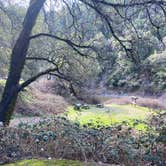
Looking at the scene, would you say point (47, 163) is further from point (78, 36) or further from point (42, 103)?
point (42, 103)

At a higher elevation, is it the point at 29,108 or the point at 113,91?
the point at 113,91

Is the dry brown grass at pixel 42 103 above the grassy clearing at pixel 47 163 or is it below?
above

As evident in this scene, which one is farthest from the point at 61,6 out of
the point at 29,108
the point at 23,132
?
the point at 29,108

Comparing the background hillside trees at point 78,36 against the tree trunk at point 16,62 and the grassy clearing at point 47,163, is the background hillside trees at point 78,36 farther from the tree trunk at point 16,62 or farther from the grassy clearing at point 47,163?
the grassy clearing at point 47,163

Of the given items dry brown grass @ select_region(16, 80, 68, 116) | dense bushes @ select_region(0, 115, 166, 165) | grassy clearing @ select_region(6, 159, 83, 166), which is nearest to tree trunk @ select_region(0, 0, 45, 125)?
dense bushes @ select_region(0, 115, 166, 165)

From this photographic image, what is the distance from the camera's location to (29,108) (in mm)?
22719

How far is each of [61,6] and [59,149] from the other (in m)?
5.76

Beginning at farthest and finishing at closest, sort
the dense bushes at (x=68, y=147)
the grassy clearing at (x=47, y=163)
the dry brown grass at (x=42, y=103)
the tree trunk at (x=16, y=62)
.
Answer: the dry brown grass at (x=42, y=103) → the tree trunk at (x=16, y=62) → the dense bushes at (x=68, y=147) → the grassy clearing at (x=47, y=163)

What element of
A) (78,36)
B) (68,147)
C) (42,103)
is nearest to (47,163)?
(68,147)

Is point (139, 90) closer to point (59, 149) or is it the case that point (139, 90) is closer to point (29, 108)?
point (29, 108)

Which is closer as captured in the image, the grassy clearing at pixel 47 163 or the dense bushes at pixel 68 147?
the grassy clearing at pixel 47 163

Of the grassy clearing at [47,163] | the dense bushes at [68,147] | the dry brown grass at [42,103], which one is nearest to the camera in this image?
the grassy clearing at [47,163]

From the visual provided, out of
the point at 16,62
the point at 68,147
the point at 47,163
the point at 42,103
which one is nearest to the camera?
the point at 47,163

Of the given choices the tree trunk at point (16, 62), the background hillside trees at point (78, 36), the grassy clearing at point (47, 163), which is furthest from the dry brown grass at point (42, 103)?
the grassy clearing at point (47, 163)
